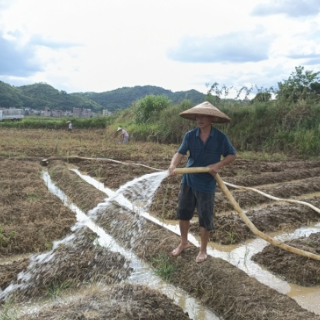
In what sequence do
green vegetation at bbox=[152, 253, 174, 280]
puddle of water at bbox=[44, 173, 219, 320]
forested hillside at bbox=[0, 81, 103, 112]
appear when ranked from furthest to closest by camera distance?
1. forested hillside at bbox=[0, 81, 103, 112]
2. green vegetation at bbox=[152, 253, 174, 280]
3. puddle of water at bbox=[44, 173, 219, 320]

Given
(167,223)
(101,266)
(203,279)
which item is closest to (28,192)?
(167,223)

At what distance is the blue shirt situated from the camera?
3.50 m

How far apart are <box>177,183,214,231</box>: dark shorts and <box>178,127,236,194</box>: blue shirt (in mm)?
74

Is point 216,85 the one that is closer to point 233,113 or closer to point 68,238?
point 233,113

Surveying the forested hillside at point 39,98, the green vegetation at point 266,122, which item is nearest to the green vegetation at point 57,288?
the green vegetation at point 266,122

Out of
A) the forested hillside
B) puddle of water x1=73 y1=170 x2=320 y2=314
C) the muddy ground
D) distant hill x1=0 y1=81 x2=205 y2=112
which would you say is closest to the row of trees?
the muddy ground

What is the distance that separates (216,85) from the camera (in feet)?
54.9

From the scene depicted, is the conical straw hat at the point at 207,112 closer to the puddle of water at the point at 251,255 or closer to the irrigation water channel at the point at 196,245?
the irrigation water channel at the point at 196,245

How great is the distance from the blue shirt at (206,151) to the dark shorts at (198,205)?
0.07 m

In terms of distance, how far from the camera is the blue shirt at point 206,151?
350cm

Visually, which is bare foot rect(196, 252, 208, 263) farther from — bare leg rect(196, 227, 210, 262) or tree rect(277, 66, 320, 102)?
tree rect(277, 66, 320, 102)

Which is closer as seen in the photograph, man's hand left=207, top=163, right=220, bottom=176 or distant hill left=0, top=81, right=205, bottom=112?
man's hand left=207, top=163, right=220, bottom=176

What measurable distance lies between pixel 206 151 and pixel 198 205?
1.74 ft

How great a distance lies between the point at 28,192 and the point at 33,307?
11.5ft
